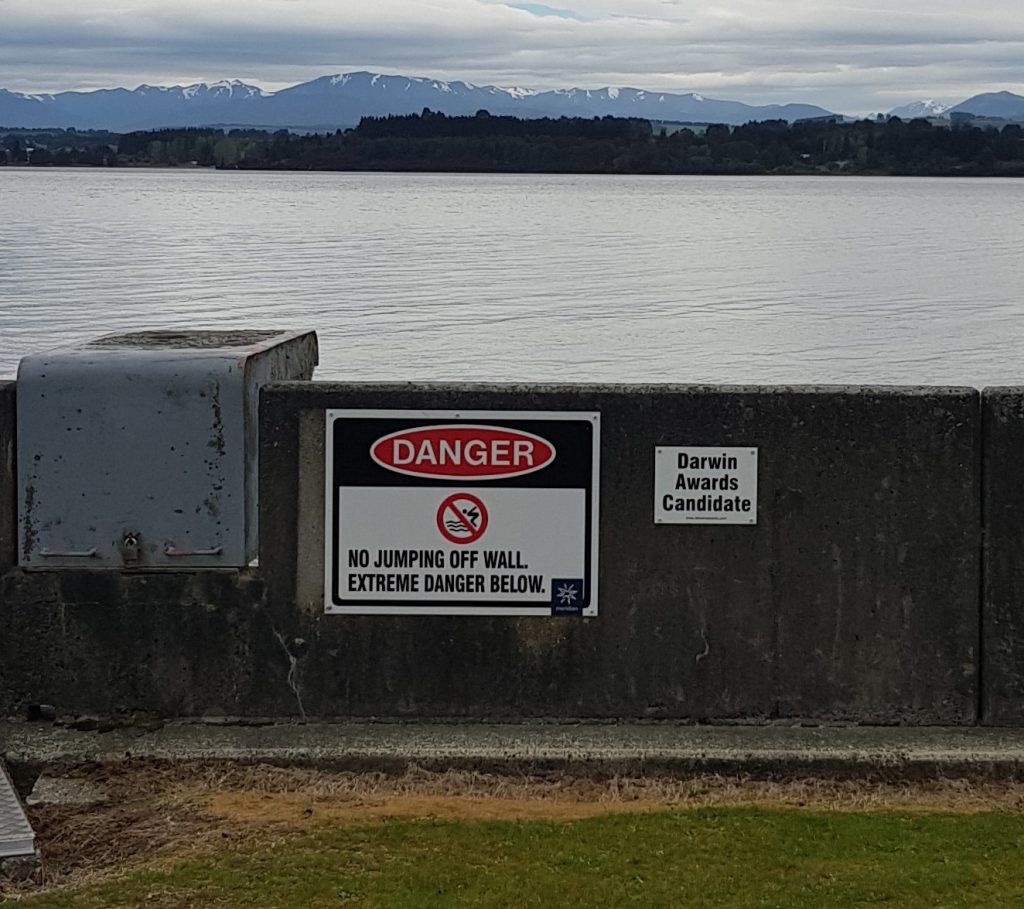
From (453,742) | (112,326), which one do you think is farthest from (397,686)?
Answer: (112,326)

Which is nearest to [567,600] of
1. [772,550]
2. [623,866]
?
[772,550]

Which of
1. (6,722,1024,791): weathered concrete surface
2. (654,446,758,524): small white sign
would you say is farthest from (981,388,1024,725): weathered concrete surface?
Answer: (654,446,758,524): small white sign

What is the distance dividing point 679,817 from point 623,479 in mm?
1277

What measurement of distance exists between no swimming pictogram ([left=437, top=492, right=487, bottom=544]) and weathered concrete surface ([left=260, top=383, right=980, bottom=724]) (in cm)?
30

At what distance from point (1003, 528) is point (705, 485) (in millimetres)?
1026

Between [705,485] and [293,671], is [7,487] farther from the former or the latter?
[705,485]

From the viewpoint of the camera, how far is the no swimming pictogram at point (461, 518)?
5.91 metres

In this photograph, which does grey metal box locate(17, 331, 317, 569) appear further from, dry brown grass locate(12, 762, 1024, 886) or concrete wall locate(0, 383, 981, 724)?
dry brown grass locate(12, 762, 1024, 886)

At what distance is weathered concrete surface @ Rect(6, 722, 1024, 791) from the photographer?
5602 mm

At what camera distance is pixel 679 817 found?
16.7 ft

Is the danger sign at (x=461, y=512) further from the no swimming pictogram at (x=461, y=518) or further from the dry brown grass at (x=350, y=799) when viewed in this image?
the dry brown grass at (x=350, y=799)

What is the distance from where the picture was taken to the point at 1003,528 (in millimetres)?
5863

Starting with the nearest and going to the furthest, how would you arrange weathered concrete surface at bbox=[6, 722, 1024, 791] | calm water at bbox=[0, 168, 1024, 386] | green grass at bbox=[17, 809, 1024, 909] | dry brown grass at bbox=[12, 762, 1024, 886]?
green grass at bbox=[17, 809, 1024, 909] < dry brown grass at bbox=[12, 762, 1024, 886] < weathered concrete surface at bbox=[6, 722, 1024, 791] < calm water at bbox=[0, 168, 1024, 386]

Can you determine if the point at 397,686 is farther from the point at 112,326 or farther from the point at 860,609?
the point at 112,326
